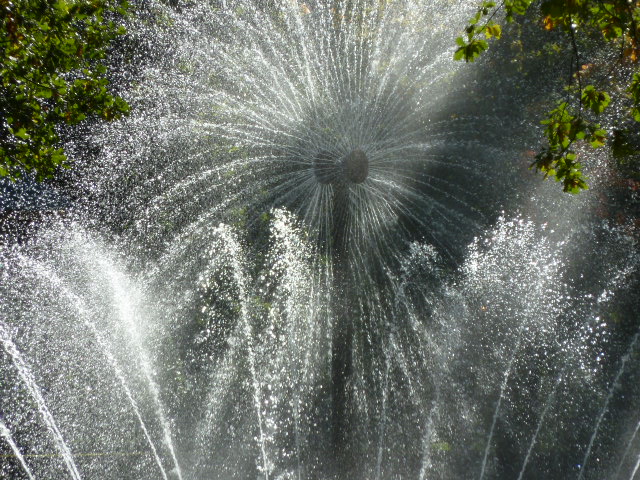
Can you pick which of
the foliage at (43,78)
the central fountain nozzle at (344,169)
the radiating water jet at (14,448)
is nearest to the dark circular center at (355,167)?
the central fountain nozzle at (344,169)

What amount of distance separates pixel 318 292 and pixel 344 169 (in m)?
2.62

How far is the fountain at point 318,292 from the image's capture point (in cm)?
566

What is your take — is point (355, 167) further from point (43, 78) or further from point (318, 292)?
point (43, 78)

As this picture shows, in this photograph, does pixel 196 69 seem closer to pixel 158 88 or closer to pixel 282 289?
pixel 158 88

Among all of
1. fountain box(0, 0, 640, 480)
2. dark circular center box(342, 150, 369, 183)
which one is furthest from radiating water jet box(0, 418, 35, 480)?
dark circular center box(342, 150, 369, 183)

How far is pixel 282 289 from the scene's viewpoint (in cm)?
722

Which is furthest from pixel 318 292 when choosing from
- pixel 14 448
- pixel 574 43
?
pixel 574 43

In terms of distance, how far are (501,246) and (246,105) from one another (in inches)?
253

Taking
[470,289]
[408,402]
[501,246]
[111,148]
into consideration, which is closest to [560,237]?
[501,246]

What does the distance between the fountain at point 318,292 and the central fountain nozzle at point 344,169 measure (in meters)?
0.04

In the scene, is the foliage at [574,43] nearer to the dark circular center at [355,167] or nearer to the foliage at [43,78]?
the foliage at [43,78]

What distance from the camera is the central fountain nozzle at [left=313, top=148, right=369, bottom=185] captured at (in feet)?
27.9

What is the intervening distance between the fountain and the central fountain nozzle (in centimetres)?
4

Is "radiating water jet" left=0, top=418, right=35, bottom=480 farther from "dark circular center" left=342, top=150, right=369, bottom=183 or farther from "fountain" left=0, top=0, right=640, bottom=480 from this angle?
"dark circular center" left=342, top=150, right=369, bottom=183
